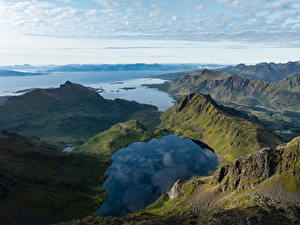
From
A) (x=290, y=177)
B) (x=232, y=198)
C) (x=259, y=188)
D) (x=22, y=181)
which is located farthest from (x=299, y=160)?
(x=22, y=181)

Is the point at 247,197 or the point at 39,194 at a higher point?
the point at 247,197

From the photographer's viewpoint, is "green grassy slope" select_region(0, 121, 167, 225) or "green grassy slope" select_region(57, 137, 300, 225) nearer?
"green grassy slope" select_region(57, 137, 300, 225)

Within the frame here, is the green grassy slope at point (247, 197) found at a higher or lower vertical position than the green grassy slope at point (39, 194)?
higher

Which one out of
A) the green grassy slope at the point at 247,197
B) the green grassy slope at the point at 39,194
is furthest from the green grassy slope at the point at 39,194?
the green grassy slope at the point at 247,197

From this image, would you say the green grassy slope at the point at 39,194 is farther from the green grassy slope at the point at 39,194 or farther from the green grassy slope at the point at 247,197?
the green grassy slope at the point at 247,197

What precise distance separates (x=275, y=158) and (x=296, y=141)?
14.2 metres

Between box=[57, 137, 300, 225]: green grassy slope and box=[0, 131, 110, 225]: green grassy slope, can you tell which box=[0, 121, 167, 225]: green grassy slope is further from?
box=[57, 137, 300, 225]: green grassy slope

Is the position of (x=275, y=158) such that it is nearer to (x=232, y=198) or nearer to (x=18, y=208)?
(x=232, y=198)

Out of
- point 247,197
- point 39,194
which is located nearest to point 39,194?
point 39,194

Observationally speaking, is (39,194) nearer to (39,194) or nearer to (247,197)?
(39,194)

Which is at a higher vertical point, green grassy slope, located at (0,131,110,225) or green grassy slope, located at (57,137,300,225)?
green grassy slope, located at (57,137,300,225)

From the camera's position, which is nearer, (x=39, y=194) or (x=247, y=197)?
(x=247, y=197)

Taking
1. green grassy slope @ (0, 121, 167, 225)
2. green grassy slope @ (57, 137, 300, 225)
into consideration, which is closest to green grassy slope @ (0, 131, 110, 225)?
green grassy slope @ (0, 121, 167, 225)

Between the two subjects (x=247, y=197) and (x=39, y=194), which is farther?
(x=39, y=194)
